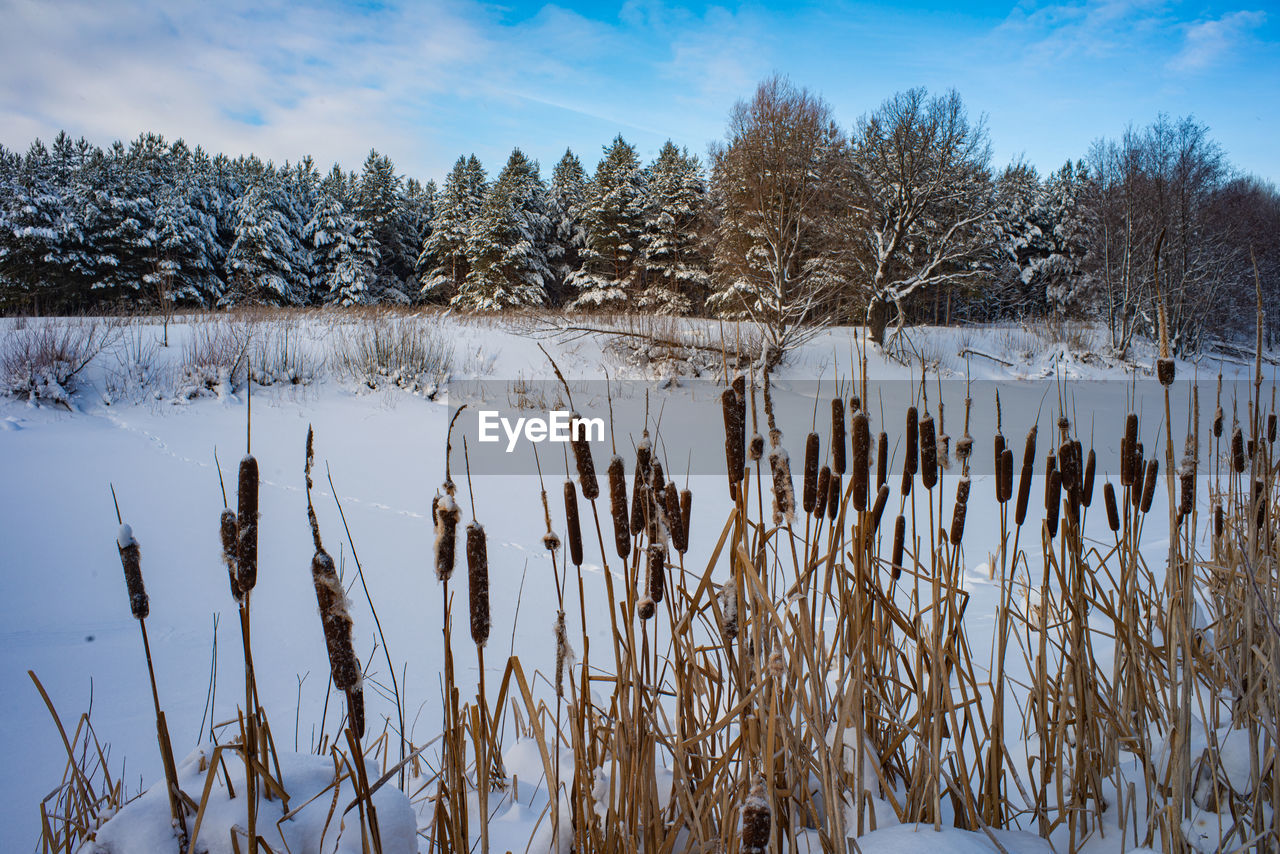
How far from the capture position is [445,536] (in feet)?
2.19

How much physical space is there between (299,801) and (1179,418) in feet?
37.5

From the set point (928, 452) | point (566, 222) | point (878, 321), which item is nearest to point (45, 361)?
point (928, 452)

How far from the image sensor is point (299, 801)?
87cm

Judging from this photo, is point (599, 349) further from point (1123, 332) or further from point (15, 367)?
point (1123, 332)

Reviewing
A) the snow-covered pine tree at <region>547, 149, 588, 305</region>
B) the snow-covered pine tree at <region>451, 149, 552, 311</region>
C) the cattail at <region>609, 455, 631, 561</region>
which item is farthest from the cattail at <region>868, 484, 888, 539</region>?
the snow-covered pine tree at <region>547, 149, 588, 305</region>

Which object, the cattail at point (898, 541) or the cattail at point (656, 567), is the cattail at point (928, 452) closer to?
the cattail at point (898, 541)

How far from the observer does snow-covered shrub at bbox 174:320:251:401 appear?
24.7ft

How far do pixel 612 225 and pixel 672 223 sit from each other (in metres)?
2.80

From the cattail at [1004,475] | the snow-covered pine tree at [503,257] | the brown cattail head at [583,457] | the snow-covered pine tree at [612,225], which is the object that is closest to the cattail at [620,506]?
the brown cattail head at [583,457]

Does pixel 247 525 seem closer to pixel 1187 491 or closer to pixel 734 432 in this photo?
pixel 734 432

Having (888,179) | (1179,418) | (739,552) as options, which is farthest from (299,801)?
(888,179)

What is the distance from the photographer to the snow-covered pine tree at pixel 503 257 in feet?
75.3

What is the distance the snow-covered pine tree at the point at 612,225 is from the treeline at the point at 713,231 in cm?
9

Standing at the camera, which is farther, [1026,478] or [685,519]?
[1026,478]
